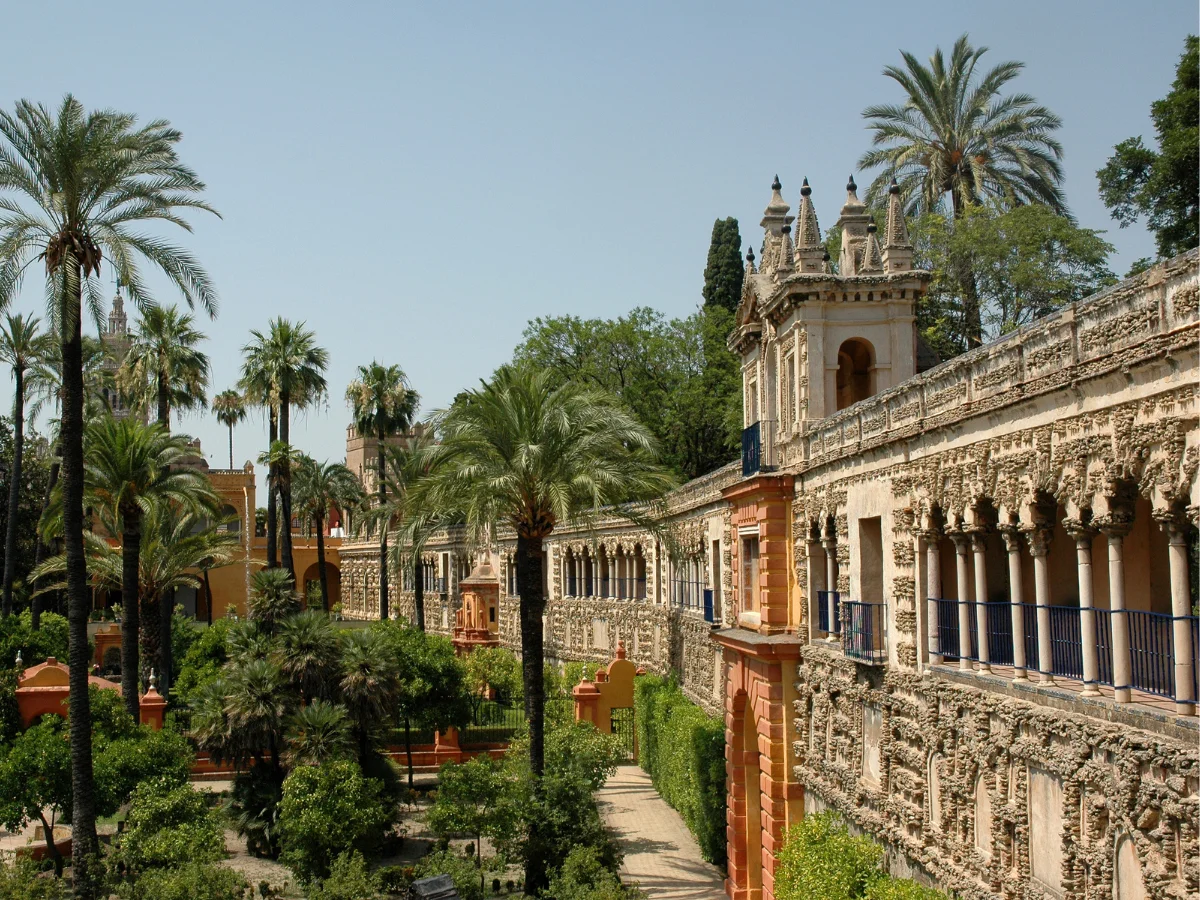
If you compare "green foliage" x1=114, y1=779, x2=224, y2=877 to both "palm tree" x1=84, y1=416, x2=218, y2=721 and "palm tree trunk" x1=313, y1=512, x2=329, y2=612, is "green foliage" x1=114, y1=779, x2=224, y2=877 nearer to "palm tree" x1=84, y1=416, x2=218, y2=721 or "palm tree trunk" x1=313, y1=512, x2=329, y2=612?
"palm tree" x1=84, y1=416, x2=218, y2=721

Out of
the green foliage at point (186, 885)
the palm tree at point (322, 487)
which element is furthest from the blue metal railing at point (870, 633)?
the palm tree at point (322, 487)

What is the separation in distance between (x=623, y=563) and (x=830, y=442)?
23.4 meters

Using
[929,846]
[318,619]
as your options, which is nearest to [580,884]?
[929,846]

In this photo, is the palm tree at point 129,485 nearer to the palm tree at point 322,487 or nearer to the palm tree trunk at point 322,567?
the palm tree trunk at point 322,567

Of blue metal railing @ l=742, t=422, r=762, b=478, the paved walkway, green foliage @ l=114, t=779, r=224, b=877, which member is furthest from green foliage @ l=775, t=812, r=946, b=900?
green foliage @ l=114, t=779, r=224, b=877

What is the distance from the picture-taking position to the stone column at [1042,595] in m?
12.4

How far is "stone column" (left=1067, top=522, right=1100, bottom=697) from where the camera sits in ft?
37.7

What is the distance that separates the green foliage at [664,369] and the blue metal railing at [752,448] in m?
27.0

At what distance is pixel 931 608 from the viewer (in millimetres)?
15625

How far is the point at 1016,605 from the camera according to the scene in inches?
522

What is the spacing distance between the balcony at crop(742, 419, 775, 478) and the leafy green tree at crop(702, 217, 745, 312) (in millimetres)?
31218

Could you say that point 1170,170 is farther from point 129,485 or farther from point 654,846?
point 129,485

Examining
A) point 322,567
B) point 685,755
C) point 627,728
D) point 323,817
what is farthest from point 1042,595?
point 322,567

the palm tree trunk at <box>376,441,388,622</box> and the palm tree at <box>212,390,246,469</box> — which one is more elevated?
the palm tree at <box>212,390,246,469</box>
